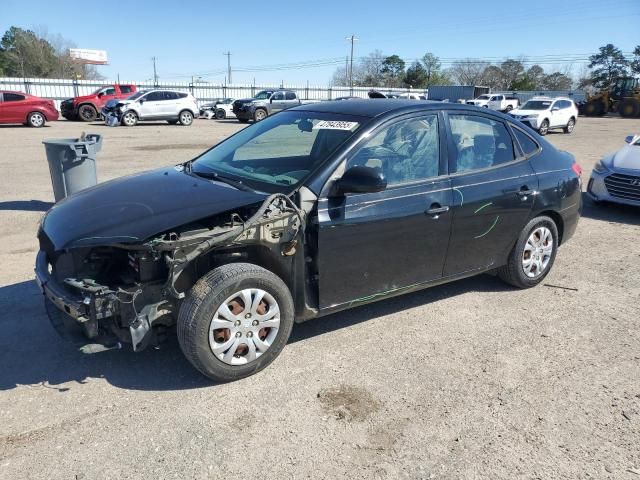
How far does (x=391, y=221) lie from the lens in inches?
148

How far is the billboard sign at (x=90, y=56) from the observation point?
298 feet

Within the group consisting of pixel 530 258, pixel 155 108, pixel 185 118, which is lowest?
pixel 530 258

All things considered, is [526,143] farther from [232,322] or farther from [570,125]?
[570,125]

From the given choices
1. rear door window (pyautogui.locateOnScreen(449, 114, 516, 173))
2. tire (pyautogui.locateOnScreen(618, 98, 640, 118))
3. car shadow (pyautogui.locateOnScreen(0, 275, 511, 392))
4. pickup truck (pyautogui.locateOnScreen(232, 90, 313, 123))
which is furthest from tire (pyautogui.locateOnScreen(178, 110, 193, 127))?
tire (pyautogui.locateOnScreen(618, 98, 640, 118))

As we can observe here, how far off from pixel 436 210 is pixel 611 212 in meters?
6.02

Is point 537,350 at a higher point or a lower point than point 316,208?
lower

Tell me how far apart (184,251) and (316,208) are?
91cm

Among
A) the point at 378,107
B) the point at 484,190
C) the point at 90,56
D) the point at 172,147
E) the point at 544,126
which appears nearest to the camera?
the point at 378,107

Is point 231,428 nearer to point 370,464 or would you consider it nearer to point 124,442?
point 124,442

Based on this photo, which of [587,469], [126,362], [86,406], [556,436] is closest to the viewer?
[587,469]

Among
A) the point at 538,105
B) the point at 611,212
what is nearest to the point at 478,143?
the point at 611,212

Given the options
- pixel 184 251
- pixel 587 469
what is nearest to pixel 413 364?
pixel 587 469

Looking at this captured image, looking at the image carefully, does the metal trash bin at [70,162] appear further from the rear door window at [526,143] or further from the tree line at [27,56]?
the tree line at [27,56]

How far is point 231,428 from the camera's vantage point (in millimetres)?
2932
